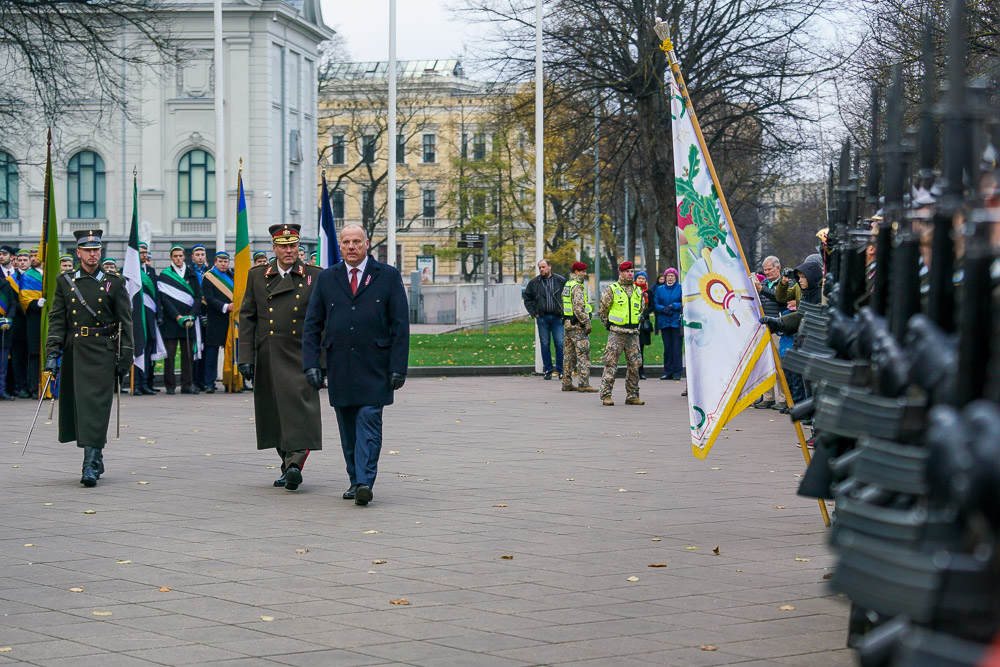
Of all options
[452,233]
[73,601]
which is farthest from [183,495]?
[452,233]

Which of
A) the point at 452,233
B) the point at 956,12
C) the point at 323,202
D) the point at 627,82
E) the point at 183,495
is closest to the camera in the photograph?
the point at 956,12

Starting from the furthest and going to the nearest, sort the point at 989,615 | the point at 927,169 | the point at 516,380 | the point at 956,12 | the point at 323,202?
the point at 516,380
the point at 323,202
the point at 927,169
the point at 956,12
the point at 989,615

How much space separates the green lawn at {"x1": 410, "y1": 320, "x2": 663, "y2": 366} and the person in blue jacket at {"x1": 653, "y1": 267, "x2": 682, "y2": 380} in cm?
236

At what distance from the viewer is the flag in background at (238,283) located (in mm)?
19922

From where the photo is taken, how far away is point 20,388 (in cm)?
2036

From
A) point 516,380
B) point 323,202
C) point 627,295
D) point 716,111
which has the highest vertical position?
point 716,111

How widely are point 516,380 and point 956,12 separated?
20.8 meters

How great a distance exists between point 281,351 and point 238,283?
29.8 ft

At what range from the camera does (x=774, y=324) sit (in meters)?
9.45

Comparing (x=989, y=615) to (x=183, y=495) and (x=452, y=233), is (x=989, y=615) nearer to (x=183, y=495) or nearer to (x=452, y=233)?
(x=183, y=495)

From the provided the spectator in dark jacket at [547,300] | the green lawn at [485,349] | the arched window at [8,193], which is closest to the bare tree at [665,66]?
the green lawn at [485,349]

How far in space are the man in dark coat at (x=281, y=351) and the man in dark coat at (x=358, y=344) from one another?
56 cm

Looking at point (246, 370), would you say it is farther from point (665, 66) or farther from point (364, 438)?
point (665, 66)

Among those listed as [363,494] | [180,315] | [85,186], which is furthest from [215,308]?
[85,186]
